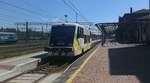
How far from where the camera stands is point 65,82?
14117mm

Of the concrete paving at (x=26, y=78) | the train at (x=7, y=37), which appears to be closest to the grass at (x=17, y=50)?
the concrete paving at (x=26, y=78)

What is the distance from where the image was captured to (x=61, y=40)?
91.3 ft

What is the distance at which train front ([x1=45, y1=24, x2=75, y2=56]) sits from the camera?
27.0 meters

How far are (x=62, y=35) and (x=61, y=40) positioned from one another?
0.47 meters

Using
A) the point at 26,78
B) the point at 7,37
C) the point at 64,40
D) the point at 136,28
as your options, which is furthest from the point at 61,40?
the point at 7,37

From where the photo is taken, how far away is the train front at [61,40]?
2695cm

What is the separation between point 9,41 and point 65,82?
65.8 meters

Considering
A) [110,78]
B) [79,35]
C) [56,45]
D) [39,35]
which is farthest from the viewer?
[39,35]

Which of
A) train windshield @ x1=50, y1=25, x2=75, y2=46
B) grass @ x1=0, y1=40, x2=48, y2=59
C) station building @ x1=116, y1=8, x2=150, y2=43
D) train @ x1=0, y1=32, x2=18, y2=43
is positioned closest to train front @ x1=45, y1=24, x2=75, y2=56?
train windshield @ x1=50, y1=25, x2=75, y2=46

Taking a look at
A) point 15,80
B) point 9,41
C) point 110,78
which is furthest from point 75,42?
point 9,41

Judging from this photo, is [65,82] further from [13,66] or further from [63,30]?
[63,30]

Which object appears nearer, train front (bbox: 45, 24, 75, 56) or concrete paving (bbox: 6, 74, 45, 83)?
concrete paving (bbox: 6, 74, 45, 83)

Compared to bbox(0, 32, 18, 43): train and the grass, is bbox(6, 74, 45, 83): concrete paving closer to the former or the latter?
the grass

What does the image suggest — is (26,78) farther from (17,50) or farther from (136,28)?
(136,28)
